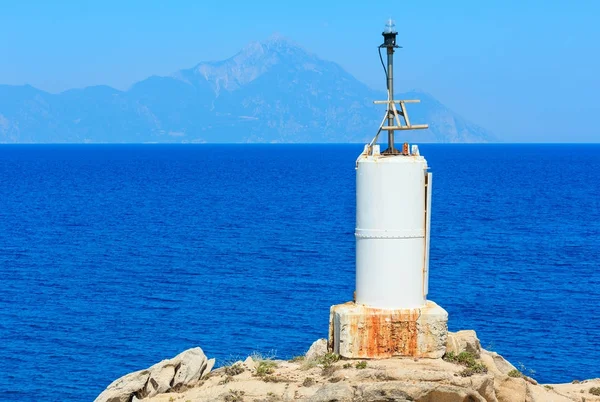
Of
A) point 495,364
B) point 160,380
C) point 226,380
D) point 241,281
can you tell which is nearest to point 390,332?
point 226,380

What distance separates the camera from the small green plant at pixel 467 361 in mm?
17953

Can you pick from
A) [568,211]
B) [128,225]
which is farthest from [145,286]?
[568,211]

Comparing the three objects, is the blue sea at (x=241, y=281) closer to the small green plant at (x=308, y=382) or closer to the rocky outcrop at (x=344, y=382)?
the rocky outcrop at (x=344, y=382)

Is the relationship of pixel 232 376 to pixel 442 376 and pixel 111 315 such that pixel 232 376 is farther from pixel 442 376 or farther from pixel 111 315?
pixel 111 315

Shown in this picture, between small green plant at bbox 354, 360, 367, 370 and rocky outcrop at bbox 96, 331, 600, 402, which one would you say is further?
small green plant at bbox 354, 360, 367, 370

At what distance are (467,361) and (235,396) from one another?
4.51m

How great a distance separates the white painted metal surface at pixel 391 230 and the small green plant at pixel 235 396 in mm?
2939

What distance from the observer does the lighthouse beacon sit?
1781cm

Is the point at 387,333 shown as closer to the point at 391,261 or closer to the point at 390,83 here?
the point at 391,261

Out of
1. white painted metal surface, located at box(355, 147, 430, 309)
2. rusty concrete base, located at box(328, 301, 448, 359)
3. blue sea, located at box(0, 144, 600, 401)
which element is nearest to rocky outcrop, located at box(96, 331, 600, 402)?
rusty concrete base, located at box(328, 301, 448, 359)

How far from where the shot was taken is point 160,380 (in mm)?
20703

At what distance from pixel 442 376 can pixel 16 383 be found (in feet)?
96.3

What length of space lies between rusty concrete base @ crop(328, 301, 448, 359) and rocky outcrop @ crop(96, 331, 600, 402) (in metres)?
0.23

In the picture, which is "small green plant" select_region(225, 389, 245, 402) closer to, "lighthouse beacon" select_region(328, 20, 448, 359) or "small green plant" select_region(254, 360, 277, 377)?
"small green plant" select_region(254, 360, 277, 377)
